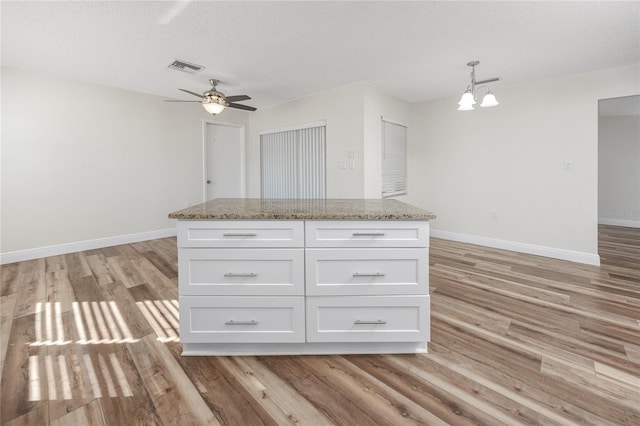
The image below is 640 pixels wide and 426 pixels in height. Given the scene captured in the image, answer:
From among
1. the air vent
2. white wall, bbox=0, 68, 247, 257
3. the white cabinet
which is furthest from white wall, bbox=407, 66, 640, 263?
white wall, bbox=0, 68, 247, 257

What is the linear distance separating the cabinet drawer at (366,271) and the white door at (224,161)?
4285 millimetres

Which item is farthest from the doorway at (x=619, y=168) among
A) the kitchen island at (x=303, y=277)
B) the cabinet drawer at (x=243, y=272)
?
the cabinet drawer at (x=243, y=272)

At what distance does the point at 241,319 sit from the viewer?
5.42ft

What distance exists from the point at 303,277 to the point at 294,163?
360cm

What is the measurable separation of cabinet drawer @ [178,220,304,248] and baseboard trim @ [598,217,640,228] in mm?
7423

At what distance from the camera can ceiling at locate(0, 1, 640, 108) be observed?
2.28 meters

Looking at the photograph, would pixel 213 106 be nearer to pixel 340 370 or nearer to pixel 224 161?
pixel 224 161

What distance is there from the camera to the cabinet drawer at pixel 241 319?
1.64 meters

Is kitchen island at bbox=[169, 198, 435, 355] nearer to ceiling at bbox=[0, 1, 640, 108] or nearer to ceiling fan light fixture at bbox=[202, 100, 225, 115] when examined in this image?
ceiling at bbox=[0, 1, 640, 108]

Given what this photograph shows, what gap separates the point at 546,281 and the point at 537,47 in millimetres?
2300

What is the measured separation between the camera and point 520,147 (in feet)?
13.0

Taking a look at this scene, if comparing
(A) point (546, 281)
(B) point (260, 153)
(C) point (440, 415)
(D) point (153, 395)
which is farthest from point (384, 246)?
(B) point (260, 153)

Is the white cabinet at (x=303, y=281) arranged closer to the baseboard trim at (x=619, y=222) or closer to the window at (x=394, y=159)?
the window at (x=394, y=159)

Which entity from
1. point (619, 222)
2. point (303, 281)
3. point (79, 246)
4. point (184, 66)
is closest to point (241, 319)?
point (303, 281)
